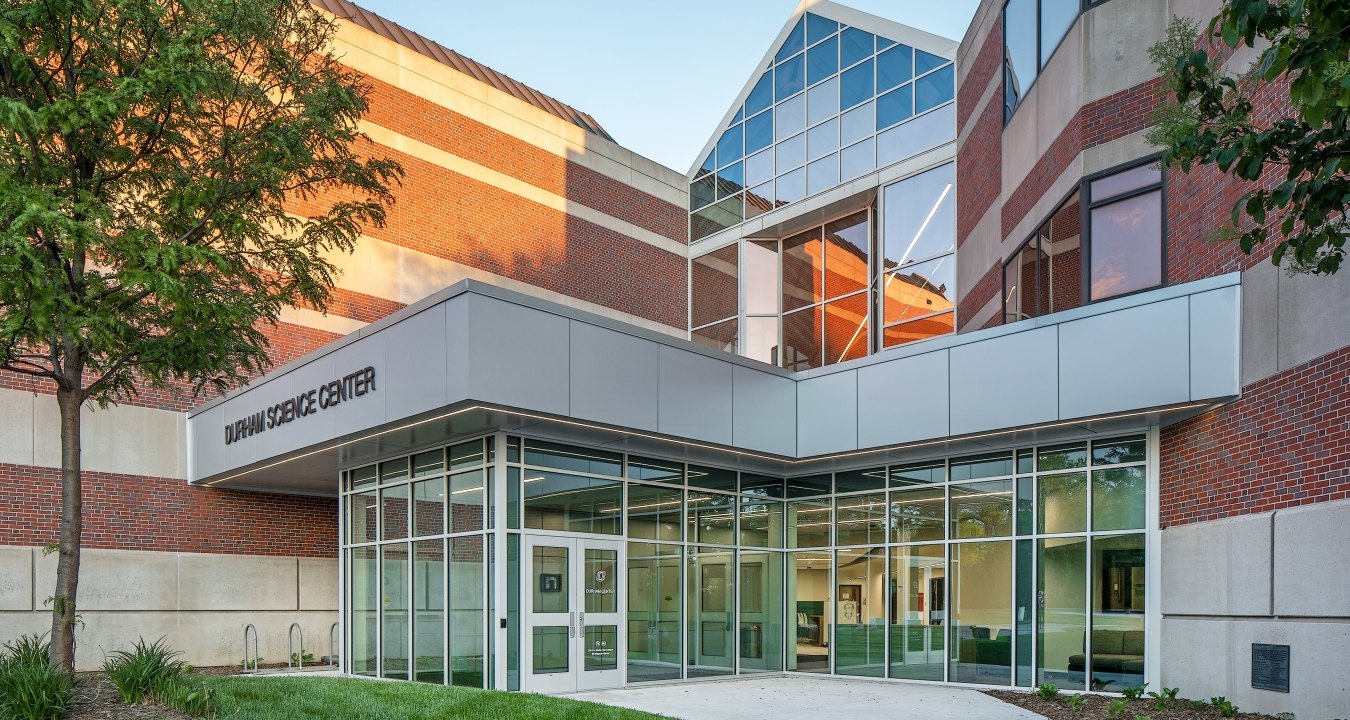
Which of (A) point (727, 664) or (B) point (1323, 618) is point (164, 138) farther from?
(B) point (1323, 618)

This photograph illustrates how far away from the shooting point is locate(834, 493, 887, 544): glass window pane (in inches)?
683

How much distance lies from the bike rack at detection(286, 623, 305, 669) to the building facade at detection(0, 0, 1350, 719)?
1.20 ft

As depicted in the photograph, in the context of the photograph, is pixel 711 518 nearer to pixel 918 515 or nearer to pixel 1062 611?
pixel 918 515

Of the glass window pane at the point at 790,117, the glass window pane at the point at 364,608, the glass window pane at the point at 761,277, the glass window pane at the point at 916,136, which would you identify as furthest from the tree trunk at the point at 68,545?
the glass window pane at the point at 790,117

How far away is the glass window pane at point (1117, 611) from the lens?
13578 mm

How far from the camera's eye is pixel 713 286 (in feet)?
88.8

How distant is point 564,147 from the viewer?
25984 millimetres

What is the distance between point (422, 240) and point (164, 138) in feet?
37.2

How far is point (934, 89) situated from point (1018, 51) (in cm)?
491

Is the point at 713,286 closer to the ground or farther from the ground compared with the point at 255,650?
farther from the ground

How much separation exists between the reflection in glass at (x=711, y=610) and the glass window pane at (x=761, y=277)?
29.5 ft

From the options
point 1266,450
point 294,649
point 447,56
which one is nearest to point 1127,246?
point 1266,450

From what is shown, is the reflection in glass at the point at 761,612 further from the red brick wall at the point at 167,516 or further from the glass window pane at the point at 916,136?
the glass window pane at the point at 916,136

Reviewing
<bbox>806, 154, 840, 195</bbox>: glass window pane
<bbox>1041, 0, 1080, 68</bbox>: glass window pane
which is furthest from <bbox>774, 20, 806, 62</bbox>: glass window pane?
<bbox>1041, 0, 1080, 68</bbox>: glass window pane
